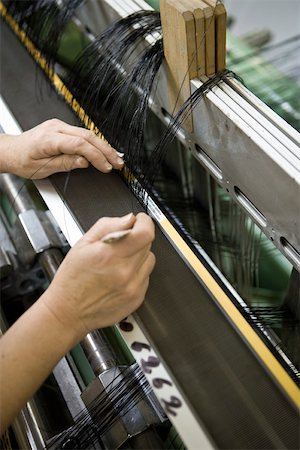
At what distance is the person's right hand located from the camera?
720mm

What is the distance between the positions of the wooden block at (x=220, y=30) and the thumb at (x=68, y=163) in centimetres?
33

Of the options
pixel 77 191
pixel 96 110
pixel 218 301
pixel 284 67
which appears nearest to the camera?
pixel 218 301

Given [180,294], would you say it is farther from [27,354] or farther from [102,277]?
[27,354]

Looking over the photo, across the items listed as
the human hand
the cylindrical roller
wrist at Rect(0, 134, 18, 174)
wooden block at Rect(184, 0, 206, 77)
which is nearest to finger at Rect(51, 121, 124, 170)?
the human hand

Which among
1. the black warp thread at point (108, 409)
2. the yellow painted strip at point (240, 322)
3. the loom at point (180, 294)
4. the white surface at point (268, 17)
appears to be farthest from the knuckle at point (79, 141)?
the white surface at point (268, 17)

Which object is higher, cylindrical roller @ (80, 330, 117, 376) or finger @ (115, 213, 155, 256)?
finger @ (115, 213, 155, 256)

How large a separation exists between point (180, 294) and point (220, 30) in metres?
0.49

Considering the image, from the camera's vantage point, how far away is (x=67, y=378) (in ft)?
3.49

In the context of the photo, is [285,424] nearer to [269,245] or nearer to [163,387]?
[163,387]

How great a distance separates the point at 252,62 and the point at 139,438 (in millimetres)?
1307

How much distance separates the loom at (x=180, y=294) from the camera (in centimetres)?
73

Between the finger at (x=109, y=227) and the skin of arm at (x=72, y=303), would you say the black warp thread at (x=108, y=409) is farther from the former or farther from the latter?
the finger at (x=109, y=227)

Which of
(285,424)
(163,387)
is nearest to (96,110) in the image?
(163,387)

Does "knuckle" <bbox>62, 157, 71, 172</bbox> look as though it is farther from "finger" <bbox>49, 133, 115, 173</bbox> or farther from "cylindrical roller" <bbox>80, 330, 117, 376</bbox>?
"cylindrical roller" <bbox>80, 330, 117, 376</bbox>
